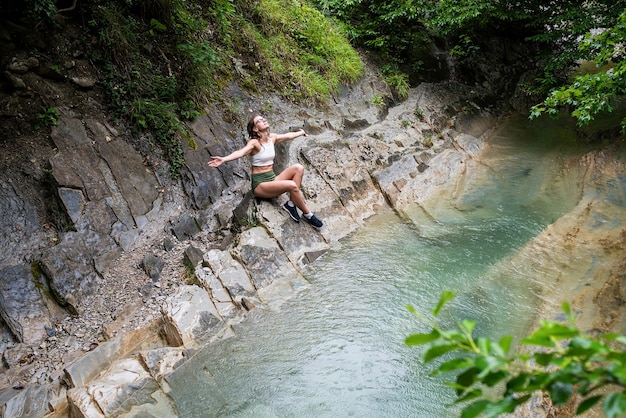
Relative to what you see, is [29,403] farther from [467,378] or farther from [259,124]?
[467,378]

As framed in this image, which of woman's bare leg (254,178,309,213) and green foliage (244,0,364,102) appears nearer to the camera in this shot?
woman's bare leg (254,178,309,213)

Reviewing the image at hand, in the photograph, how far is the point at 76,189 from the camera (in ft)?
16.9

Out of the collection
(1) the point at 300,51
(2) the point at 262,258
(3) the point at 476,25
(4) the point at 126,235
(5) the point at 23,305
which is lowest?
(2) the point at 262,258

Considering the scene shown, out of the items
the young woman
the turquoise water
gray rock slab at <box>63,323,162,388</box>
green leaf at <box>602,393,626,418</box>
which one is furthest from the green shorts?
green leaf at <box>602,393,626,418</box>

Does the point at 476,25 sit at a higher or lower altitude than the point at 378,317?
higher

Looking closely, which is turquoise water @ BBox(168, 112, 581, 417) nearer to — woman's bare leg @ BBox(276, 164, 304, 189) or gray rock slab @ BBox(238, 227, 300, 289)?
gray rock slab @ BBox(238, 227, 300, 289)

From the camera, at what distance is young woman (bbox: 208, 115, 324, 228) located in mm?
5211

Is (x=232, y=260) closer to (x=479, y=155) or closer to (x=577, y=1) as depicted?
(x=479, y=155)

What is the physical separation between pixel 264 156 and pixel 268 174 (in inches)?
9.8

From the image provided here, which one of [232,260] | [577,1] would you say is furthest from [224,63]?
[577,1]

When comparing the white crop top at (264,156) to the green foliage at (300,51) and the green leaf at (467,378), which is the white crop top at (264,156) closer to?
the green foliage at (300,51)

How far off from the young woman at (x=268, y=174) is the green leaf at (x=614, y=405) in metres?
4.50

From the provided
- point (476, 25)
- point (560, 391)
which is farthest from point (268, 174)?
point (476, 25)

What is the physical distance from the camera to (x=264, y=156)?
17.3ft
